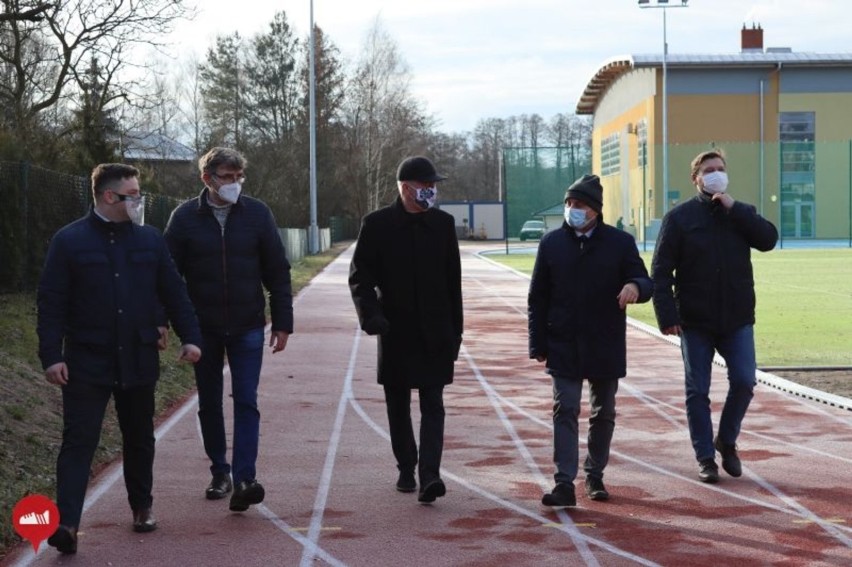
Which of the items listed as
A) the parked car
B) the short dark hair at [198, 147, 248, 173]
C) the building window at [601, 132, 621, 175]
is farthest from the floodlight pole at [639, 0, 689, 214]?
the short dark hair at [198, 147, 248, 173]

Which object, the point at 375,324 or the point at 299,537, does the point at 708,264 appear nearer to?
the point at 375,324

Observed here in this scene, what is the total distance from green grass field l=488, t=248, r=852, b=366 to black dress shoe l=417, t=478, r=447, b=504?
840 centimetres

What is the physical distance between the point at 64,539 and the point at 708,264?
13.4 feet

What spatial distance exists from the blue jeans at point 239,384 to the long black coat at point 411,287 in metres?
0.66

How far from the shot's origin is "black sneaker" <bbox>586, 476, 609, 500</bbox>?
7836 millimetres

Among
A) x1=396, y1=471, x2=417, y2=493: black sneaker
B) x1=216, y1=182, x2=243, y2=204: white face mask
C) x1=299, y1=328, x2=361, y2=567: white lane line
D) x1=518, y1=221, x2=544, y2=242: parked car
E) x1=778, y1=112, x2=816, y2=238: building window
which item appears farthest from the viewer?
x1=518, y1=221, x2=544, y2=242: parked car

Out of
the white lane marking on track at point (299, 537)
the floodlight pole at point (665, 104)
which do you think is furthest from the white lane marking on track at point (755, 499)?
the floodlight pole at point (665, 104)

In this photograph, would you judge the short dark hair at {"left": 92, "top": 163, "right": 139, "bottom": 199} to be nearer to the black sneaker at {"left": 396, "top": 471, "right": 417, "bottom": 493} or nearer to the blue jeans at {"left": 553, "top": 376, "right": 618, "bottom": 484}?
the black sneaker at {"left": 396, "top": 471, "right": 417, "bottom": 493}

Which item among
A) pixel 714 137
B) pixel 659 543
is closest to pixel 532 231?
pixel 714 137

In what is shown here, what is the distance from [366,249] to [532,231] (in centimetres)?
7755

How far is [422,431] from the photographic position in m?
7.96

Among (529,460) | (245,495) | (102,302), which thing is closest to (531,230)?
(529,460)

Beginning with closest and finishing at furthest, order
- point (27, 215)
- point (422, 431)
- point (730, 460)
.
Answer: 1. point (422, 431)
2. point (730, 460)
3. point (27, 215)

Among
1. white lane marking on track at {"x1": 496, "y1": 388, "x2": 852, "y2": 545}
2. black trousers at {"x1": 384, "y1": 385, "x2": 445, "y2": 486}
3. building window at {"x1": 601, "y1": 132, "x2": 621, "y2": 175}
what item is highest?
building window at {"x1": 601, "y1": 132, "x2": 621, "y2": 175}
